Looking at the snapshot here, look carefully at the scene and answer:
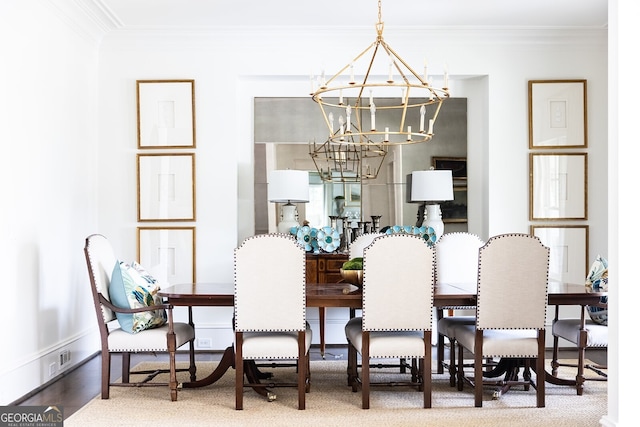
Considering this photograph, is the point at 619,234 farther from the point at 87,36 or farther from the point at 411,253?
the point at 87,36

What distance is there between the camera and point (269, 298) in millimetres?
3789

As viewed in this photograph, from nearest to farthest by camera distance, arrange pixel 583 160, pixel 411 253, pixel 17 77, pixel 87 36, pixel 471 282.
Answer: pixel 411 253 < pixel 17 77 < pixel 471 282 < pixel 87 36 < pixel 583 160

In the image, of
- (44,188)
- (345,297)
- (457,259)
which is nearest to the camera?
(345,297)

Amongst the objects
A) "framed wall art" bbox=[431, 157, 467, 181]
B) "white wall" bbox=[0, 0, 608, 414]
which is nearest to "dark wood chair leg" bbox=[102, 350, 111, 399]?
"white wall" bbox=[0, 0, 608, 414]

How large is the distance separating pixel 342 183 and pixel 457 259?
1477 millimetres

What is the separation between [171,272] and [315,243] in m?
1.27

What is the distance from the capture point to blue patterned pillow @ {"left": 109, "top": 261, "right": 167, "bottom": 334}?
4.04 meters

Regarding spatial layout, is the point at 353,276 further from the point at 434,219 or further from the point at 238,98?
the point at 238,98

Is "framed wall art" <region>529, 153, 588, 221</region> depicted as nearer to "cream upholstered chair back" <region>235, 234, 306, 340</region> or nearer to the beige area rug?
the beige area rug

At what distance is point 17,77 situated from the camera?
4129 mm

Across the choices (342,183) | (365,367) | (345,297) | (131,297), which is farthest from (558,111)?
(131,297)

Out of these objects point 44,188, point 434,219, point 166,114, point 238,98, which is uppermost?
point 238,98

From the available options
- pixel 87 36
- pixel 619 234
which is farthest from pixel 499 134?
pixel 87 36

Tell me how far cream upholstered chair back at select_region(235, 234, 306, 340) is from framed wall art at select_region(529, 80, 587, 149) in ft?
9.87
